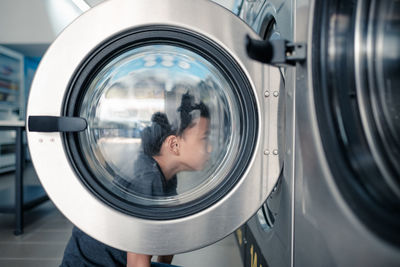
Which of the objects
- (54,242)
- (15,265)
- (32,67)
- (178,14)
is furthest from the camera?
(32,67)

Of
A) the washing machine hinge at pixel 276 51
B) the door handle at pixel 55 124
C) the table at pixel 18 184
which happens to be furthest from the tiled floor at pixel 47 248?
the washing machine hinge at pixel 276 51

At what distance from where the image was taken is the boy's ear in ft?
2.22

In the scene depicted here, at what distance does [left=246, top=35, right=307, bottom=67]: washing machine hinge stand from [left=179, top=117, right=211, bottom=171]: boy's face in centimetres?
27

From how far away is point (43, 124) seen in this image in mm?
562

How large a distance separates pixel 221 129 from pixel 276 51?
26 centimetres

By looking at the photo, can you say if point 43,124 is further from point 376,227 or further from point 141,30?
point 376,227

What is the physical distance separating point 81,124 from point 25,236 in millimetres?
1179

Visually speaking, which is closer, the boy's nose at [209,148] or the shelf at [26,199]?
the boy's nose at [209,148]

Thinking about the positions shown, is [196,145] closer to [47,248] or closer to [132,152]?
[132,152]

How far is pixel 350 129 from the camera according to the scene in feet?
1.21

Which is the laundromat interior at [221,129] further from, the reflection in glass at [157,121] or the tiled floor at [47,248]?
the tiled floor at [47,248]

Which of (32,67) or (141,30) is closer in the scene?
(141,30)

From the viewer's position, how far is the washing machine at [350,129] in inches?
12.7

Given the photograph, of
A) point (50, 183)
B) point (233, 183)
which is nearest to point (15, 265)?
point (50, 183)
